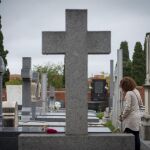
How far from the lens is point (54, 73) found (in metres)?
77.6

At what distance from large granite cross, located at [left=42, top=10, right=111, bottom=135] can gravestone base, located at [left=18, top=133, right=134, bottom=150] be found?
0.66ft

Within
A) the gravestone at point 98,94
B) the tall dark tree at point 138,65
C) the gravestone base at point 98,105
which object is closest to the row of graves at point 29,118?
the gravestone base at point 98,105

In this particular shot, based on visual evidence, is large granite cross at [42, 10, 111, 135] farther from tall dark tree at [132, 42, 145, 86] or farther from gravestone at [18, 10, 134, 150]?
tall dark tree at [132, 42, 145, 86]

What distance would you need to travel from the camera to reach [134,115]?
9703mm

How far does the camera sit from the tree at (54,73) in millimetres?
75950

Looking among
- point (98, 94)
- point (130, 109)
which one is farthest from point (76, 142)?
point (98, 94)

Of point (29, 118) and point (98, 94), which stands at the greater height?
point (98, 94)

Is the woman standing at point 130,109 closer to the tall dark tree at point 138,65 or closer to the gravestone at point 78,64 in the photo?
the gravestone at point 78,64

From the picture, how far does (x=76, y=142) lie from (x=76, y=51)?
1455 mm

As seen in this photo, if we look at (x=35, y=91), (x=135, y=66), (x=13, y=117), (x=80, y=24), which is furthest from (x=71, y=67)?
(x=135, y=66)

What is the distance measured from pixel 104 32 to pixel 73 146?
1.89 m

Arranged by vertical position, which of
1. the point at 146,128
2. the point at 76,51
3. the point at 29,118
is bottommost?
the point at 146,128

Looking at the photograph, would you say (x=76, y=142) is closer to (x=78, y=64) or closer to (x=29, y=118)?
(x=78, y=64)

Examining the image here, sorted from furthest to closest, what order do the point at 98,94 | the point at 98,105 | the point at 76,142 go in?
the point at 98,94 → the point at 98,105 → the point at 76,142
